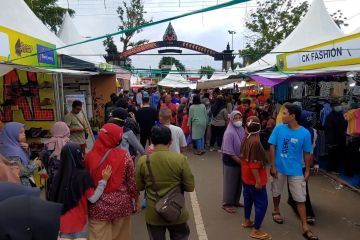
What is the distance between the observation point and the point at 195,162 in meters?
9.66

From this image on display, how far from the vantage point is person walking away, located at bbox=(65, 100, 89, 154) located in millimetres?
7539

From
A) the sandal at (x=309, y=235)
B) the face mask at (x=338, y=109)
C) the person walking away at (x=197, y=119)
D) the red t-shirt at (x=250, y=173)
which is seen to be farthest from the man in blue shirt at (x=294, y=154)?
the person walking away at (x=197, y=119)

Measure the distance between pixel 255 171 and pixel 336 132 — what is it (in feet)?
13.9

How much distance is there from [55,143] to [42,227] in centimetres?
332

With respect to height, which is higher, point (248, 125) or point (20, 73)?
point (20, 73)

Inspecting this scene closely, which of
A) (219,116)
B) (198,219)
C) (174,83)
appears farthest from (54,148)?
(174,83)

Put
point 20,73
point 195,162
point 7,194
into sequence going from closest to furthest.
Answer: point 7,194 → point 20,73 → point 195,162

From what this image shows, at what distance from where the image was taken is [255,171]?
15.4 ft

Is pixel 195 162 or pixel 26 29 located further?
pixel 195 162

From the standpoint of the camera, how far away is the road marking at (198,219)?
4.99 m

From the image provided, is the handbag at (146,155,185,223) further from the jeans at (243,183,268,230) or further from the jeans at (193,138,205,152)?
the jeans at (193,138,205,152)

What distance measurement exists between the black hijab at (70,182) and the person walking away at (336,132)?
6.34 metres

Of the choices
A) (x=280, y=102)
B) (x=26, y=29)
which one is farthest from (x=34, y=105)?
(x=280, y=102)

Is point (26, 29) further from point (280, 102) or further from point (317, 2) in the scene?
Answer: point (317, 2)
